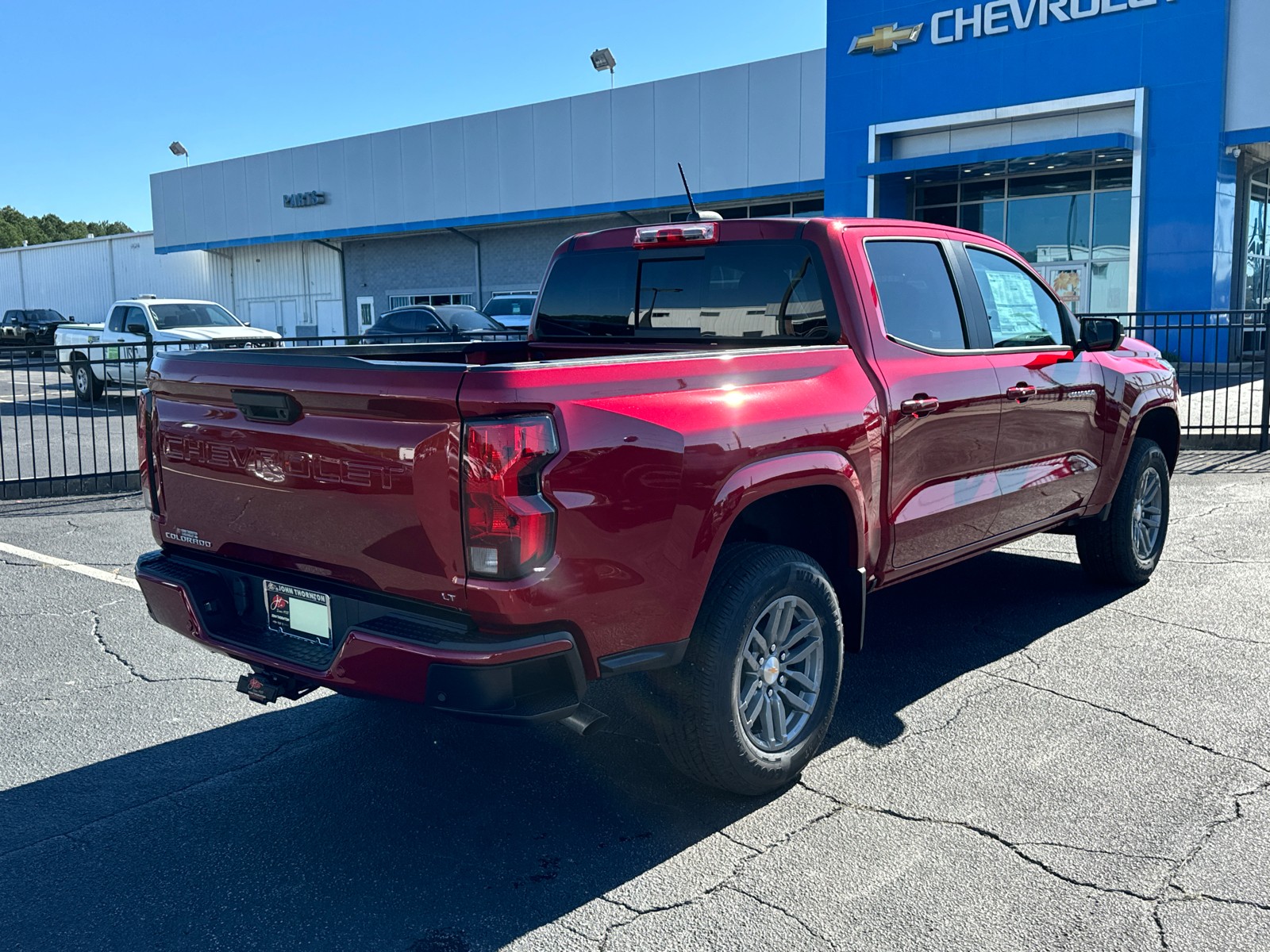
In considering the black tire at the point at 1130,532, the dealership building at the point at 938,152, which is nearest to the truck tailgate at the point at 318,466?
the black tire at the point at 1130,532

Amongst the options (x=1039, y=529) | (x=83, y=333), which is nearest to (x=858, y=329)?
(x=1039, y=529)

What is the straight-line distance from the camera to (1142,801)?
3.68 metres

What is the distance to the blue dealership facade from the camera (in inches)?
854

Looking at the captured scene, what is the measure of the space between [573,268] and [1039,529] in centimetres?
265

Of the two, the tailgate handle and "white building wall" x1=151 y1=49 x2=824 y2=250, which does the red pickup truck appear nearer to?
the tailgate handle

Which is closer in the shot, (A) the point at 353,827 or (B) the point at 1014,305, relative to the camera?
(A) the point at 353,827

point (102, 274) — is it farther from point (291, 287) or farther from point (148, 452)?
point (148, 452)

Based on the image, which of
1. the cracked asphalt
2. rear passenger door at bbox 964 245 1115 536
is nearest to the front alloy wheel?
rear passenger door at bbox 964 245 1115 536

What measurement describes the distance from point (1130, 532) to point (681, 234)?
11.0 ft

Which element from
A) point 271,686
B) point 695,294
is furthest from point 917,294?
point 271,686

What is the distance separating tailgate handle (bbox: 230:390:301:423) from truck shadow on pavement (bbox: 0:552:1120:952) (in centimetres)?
124

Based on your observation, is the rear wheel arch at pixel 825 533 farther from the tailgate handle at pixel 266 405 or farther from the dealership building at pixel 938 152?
the dealership building at pixel 938 152

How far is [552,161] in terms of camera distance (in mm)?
33312

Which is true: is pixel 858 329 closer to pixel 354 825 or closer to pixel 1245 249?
pixel 354 825
